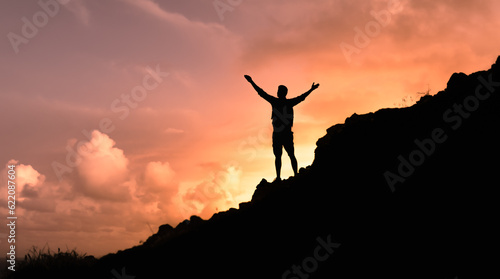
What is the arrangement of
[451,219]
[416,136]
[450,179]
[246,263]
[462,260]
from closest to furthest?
1. [462,260]
2. [451,219]
3. [450,179]
4. [246,263]
5. [416,136]

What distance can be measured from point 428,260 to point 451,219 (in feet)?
3.49

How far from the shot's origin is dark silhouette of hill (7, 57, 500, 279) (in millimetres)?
8477

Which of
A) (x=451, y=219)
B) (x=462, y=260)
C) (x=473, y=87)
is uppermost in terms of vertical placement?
(x=473, y=87)

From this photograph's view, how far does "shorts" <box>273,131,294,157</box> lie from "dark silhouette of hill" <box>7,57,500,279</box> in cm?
87

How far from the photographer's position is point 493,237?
8.05 metres

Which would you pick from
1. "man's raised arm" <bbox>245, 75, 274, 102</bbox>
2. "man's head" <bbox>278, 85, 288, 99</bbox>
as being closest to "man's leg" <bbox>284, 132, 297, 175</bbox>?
"man's head" <bbox>278, 85, 288, 99</bbox>

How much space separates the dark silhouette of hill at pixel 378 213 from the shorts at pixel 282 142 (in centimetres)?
87

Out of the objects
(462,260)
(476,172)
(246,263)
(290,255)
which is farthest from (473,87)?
(246,263)

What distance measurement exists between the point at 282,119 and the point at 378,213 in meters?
4.63

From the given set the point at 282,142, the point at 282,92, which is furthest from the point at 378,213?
the point at 282,92

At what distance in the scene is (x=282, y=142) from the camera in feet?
43.0

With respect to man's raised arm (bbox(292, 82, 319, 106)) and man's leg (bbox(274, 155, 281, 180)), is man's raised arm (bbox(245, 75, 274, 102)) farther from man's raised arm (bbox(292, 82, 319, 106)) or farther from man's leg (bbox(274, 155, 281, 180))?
man's leg (bbox(274, 155, 281, 180))

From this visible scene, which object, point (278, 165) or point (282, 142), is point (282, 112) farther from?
point (278, 165)

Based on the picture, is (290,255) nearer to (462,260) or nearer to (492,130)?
(462,260)
